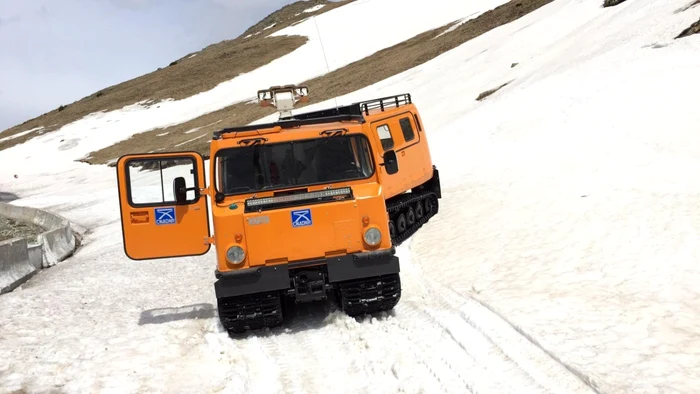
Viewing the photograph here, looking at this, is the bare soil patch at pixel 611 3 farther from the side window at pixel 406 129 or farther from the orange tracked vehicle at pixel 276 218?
the orange tracked vehicle at pixel 276 218

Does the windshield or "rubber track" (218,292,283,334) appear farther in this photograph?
the windshield

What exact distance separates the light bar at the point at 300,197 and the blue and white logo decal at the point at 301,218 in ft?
0.52

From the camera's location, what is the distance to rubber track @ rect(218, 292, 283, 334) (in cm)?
705

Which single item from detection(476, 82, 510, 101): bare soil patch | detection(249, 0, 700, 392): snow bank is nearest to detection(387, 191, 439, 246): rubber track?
detection(249, 0, 700, 392): snow bank

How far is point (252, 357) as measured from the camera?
647 cm

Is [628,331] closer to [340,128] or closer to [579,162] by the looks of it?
[340,128]

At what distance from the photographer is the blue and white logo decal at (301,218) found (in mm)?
7004

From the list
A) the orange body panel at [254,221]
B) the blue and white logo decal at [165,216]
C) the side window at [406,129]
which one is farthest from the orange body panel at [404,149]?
the blue and white logo decal at [165,216]

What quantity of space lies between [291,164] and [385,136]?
17.6 feet

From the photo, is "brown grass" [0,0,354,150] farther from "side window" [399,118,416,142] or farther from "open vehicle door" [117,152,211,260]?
"open vehicle door" [117,152,211,260]

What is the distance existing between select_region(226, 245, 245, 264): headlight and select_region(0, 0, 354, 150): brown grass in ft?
186

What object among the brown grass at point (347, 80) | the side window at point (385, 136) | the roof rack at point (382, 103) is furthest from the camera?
the brown grass at point (347, 80)

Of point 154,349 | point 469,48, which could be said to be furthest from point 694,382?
point 469,48

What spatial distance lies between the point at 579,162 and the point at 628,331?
308 inches
